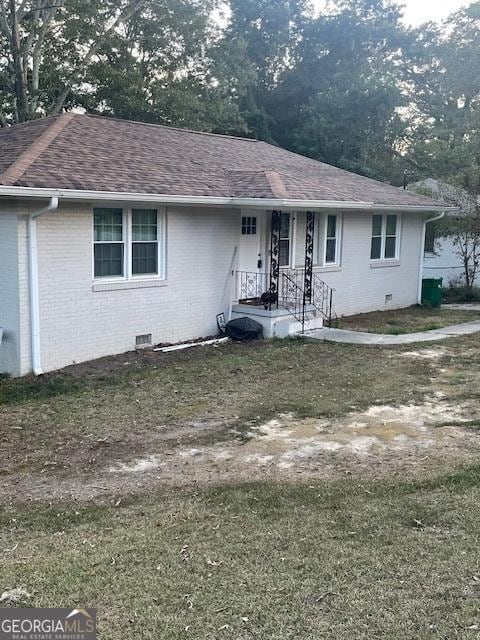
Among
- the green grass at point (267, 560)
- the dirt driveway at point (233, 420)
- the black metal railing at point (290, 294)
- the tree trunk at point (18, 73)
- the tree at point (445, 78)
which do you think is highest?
the tree at point (445, 78)

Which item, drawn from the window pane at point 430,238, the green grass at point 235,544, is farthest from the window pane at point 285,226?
the window pane at point 430,238

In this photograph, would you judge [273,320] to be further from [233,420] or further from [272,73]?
[272,73]

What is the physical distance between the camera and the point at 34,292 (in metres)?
10.2

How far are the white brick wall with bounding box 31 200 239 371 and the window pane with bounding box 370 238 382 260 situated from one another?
17.7 ft

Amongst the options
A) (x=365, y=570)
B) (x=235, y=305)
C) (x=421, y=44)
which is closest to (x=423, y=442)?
(x=365, y=570)

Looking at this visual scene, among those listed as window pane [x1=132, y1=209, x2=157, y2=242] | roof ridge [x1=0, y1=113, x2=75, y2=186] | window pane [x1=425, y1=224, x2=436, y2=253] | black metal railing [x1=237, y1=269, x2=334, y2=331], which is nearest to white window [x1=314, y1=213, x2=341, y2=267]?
black metal railing [x1=237, y1=269, x2=334, y2=331]

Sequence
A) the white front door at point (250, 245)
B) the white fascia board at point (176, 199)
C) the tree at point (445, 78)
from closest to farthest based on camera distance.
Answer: the white fascia board at point (176, 199), the white front door at point (250, 245), the tree at point (445, 78)

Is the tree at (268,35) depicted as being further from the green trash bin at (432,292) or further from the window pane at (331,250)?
the window pane at (331,250)

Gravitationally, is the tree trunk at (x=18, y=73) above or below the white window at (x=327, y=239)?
above

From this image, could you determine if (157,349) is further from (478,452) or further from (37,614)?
(37,614)

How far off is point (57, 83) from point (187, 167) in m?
15.1

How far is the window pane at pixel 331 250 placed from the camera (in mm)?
16125

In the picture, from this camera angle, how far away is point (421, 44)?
3853 cm

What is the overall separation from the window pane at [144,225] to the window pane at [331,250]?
5.33 metres
